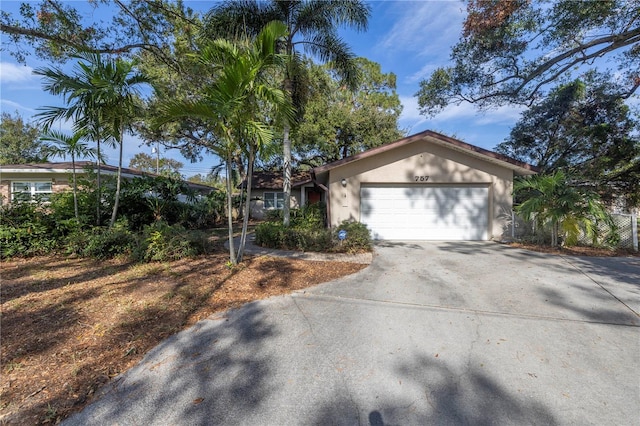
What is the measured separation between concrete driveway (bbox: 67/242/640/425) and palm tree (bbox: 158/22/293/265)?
9.86 feet

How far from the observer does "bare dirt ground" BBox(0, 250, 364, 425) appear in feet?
7.76

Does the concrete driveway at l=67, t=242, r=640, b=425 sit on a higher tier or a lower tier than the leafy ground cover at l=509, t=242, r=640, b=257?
lower

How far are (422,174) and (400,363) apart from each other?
333 inches

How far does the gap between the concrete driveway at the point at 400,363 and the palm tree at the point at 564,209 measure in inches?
132

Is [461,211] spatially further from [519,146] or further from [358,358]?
[358,358]

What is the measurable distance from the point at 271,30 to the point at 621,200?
1556 cm

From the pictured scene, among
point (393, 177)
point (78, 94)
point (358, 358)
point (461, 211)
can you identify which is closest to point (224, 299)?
point (358, 358)

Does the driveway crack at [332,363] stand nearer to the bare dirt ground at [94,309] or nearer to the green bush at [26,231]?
the bare dirt ground at [94,309]

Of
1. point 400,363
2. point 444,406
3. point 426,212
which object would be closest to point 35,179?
point 426,212

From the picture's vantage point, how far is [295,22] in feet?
30.3

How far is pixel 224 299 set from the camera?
4.30 metres

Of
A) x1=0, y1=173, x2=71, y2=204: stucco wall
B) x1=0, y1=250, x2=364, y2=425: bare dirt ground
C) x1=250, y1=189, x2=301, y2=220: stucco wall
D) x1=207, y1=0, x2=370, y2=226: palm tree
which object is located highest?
x1=207, y1=0, x2=370, y2=226: palm tree

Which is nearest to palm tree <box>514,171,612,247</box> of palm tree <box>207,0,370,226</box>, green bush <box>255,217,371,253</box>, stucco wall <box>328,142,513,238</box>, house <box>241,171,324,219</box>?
stucco wall <box>328,142,513,238</box>

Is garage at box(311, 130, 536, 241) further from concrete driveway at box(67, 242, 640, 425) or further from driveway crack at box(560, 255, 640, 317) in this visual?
concrete driveway at box(67, 242, 640, 425)
